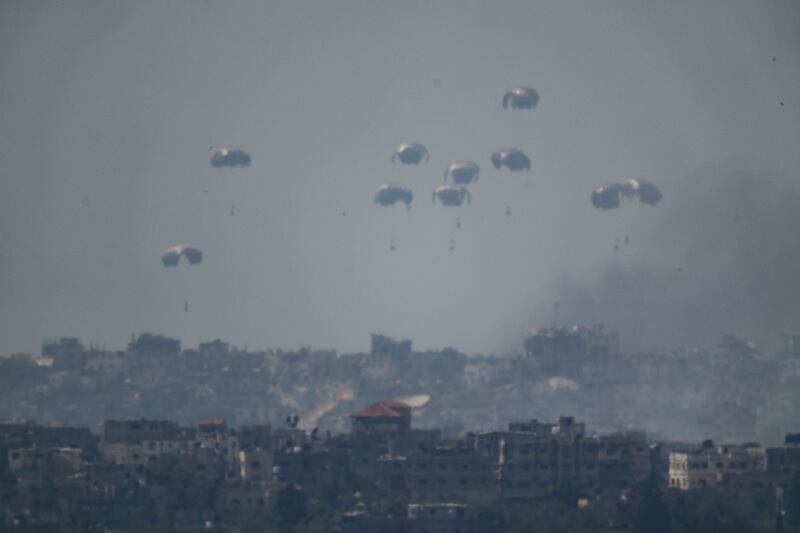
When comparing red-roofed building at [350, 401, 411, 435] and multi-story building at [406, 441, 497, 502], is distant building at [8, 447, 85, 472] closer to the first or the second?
red-roofed building at [350, 401, 411, 435]

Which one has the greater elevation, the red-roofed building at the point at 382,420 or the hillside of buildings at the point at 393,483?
the red-roofed building at the point at 382,420

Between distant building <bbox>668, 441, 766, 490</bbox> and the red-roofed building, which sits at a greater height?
the red-roofed building

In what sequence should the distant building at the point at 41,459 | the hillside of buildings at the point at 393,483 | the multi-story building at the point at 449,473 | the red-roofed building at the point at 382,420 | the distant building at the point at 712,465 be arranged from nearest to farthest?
1. the hillside of buildings at the point at 393,483
2. the multi-story building at the point at 449,473
3. the distant building at the point at 712,465
4. the distant building at the point at 41,459
5. the red-roofed building at the point at 382,420

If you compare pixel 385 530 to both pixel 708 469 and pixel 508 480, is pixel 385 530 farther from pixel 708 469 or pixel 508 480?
pixel 708 469

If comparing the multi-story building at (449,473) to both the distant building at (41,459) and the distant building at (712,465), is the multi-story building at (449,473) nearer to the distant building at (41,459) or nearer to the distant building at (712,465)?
the distant building at (712,465)

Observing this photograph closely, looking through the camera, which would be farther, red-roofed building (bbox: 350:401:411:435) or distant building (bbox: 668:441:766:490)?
red-roofed building (bbox: 350:401:411:435)

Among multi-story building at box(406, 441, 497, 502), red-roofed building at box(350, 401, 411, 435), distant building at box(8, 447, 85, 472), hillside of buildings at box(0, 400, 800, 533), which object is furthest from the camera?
red-roofed building at box(350, 401, 411, 435)

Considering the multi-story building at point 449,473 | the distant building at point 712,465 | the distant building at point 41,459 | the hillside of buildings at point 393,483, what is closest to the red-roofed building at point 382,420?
the hillside of buildings at point 393,483

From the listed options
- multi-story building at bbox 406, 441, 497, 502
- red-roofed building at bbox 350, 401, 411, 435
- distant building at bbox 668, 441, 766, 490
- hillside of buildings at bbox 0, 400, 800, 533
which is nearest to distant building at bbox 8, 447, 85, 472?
hillside of buildings at bbox 0, 400, 800, 533
